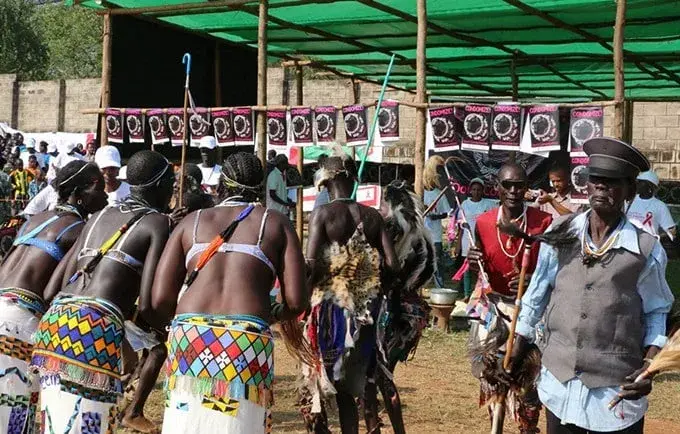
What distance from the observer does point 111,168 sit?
6891mm

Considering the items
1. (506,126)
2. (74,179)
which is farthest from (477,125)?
(74,179)

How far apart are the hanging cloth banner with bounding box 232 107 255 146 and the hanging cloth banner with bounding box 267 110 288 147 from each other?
22 cm

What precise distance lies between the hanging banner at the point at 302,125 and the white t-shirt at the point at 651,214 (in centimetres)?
354

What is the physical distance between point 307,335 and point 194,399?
6.39ft

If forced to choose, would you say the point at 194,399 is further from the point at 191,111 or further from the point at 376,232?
the point at 191,111

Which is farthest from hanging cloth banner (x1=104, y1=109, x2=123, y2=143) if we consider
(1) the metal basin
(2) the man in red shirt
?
(2) the man in red shirt

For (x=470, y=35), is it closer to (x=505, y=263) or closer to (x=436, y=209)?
(x=436, y=209)

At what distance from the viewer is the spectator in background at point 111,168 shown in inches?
263

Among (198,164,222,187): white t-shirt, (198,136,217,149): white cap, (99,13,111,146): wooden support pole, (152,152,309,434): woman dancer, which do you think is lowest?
(152,152,309,434): woman dancer

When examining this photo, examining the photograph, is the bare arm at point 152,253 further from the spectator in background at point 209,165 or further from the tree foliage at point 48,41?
the tree foliage at point 48,41

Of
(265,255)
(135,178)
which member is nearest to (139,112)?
(135,178)

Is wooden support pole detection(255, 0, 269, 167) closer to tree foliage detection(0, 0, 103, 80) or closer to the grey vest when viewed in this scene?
the grey vest

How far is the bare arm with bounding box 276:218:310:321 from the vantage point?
4121 mm

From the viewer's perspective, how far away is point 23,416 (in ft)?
16.3
